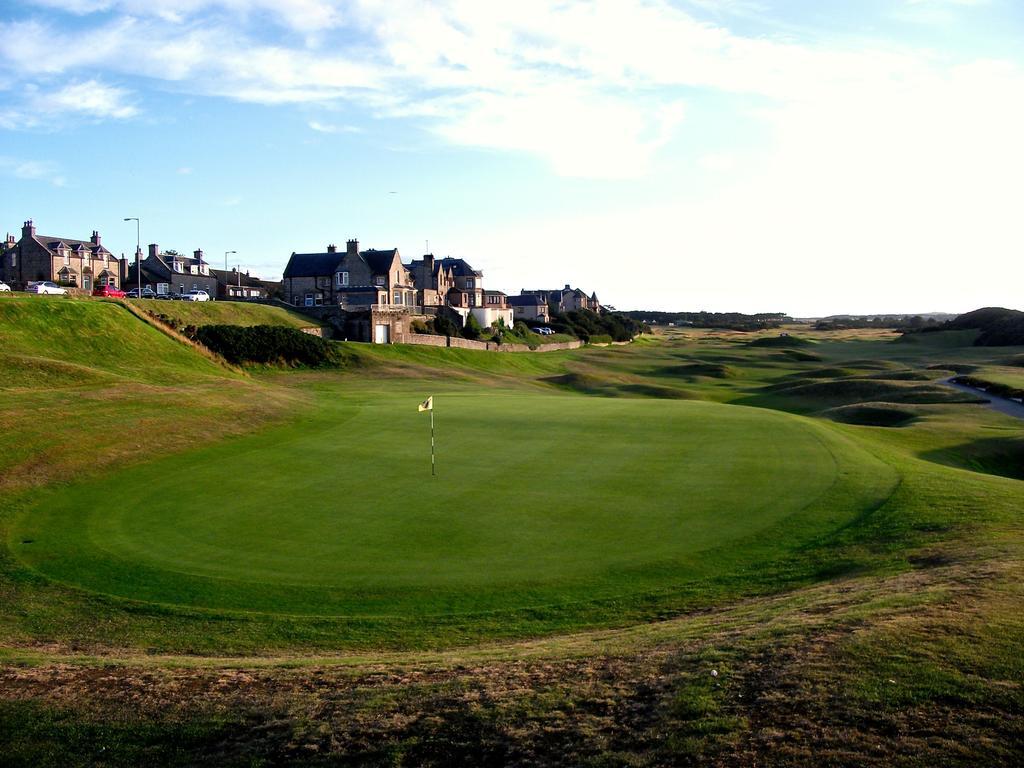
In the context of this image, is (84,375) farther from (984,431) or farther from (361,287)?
(361,287)

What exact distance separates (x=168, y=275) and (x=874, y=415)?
82.5m

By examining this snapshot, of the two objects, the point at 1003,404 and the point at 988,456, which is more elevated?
the point at 1003,404

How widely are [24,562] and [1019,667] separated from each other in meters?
19.6

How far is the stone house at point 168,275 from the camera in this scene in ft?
330

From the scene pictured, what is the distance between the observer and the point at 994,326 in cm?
12369

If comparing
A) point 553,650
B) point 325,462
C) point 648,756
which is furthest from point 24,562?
point 648,756

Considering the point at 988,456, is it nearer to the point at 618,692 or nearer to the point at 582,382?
the point at 618,692

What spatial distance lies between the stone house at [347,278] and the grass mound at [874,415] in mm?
56077

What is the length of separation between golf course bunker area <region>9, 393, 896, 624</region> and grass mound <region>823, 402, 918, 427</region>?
14732mm

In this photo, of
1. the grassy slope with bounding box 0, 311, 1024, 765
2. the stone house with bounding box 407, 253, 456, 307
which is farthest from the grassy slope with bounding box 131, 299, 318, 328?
the grassy slope with bounding box 0, 311, 1024, 765

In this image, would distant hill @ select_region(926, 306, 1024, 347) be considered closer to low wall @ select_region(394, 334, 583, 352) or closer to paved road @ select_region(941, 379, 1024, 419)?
paved road @ select_region(941, 379, 1024, 419)

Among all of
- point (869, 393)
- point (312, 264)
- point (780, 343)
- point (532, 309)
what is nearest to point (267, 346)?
point (312, 264)

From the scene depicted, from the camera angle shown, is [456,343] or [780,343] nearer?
[456,343]

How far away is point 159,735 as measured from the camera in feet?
34.8
